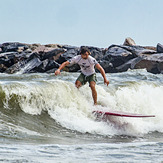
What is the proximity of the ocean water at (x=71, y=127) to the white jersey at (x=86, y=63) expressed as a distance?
0.86m

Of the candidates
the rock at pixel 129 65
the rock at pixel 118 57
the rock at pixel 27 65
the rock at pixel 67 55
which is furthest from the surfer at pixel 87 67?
the rock at pixel 67 55

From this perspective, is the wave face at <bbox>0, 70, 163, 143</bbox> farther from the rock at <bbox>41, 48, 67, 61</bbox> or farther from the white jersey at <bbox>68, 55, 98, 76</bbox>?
the rock at <bbox>41, 48, 67, 61</bbox>

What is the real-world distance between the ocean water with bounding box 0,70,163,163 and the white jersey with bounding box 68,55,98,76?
862mm

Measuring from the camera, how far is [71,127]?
29.1ft

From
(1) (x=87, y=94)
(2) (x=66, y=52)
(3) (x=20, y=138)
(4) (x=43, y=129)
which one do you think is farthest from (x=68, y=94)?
(2) (x=66, y=52)

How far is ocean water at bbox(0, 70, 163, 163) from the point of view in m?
5.41

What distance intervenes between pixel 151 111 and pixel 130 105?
105cm

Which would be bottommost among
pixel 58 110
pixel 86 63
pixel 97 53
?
pixel 97 53

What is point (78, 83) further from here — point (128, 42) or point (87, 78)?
point (128, 42)

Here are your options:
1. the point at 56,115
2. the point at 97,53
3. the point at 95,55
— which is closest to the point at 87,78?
the point at 56,115

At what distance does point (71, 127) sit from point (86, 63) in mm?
2065

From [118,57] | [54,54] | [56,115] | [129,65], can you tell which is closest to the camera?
[56,115]

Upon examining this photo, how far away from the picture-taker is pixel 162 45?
30.6 metres

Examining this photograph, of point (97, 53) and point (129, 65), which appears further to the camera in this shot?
point (97, 53)
